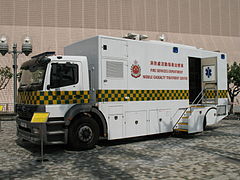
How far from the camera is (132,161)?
6.10 metres

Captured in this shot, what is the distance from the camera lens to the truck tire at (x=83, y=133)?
7.02 meters

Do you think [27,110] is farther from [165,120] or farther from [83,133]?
[165,120]

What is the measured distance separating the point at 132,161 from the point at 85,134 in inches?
69.8

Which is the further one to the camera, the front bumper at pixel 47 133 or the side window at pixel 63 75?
the side window at pixel 63 75

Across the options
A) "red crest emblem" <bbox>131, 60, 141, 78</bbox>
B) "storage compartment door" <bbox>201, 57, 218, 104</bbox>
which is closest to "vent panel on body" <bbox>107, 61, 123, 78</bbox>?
"red crest emblem" <bbox>131, 60, 141, 78</bbox>

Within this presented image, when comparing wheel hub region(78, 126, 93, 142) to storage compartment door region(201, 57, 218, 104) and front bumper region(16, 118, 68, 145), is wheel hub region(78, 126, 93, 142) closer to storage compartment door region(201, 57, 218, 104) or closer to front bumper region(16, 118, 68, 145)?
front bumper region(16, 118, 68, 145)

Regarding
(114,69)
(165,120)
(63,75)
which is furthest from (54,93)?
(165,120)

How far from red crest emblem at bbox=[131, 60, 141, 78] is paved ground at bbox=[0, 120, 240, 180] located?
227cm

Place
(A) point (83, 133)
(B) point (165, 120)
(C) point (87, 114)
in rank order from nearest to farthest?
(A) point (83, 133) → (C) point (87, 114) → (B) point (165, 120)

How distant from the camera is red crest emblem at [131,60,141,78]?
26.9 ft

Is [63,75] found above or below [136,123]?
above

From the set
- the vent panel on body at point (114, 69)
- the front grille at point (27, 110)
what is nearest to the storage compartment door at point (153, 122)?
the vent panel on body at point (114, 69)

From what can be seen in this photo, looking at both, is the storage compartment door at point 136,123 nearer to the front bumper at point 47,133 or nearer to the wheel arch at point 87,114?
the wheel arch at point 87,114

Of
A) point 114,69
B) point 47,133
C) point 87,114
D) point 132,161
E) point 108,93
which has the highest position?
point 114,69
